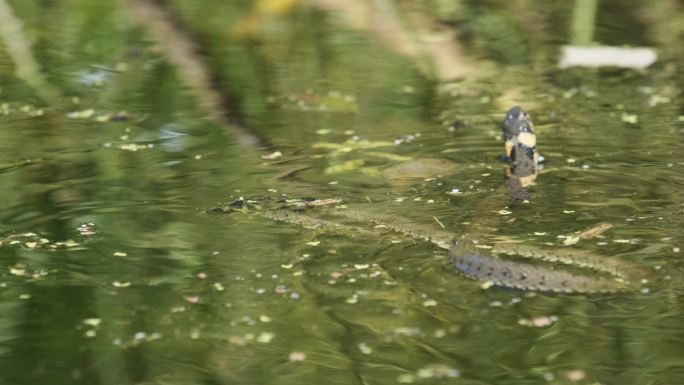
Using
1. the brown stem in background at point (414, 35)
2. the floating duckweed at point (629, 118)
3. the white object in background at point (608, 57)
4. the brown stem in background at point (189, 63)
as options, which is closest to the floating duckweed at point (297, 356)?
the brown stem in background at point (189, 63)

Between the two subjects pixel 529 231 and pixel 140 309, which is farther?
pixel 529 231

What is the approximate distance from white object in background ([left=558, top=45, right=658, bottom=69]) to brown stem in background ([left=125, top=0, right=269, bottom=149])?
7.27ft

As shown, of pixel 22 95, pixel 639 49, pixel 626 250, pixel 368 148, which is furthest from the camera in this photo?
pixel 639 49

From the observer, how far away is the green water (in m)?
3.79

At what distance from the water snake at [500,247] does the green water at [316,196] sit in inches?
2.4

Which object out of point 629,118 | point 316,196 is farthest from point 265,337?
point 629,118

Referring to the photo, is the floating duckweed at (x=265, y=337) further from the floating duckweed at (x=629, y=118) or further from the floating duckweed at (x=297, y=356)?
the floating duckweed at (x=629, y=118)

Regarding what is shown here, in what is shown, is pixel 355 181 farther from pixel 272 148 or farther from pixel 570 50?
pixel 570 50

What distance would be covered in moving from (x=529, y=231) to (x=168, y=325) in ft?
4.91

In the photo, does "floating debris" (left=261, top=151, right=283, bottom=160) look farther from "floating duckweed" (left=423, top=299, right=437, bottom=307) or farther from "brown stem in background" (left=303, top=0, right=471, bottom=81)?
"floating duckweed" (left=423, top=299, right=437, bottom=307)

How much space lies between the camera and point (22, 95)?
751cm

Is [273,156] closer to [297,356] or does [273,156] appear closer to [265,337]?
[265,337]

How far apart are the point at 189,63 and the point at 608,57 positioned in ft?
8.48

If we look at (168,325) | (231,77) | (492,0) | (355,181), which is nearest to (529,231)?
(355,181)
